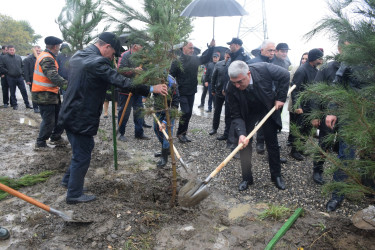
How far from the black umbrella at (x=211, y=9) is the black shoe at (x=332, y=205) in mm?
4045

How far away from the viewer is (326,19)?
2043 mm

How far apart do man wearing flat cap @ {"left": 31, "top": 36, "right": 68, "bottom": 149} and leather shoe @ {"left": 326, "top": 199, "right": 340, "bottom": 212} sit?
4.63m

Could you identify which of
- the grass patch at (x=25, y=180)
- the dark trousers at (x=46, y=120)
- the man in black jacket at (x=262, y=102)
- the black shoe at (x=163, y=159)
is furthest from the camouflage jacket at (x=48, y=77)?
the man in black jacket at (x=262, y=102)

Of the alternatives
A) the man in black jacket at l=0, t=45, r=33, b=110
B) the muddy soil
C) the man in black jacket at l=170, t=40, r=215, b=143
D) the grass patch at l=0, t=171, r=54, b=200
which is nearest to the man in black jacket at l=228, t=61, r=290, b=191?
the muddy soil

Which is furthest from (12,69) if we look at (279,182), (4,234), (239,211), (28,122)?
(279,182)

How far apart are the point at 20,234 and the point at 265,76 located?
3.62m

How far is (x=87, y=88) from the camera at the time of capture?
10.4 ft

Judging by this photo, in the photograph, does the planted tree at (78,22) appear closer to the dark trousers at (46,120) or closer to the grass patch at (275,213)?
the dark trousers at (46,120)

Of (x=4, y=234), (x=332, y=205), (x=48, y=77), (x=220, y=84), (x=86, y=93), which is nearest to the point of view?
(x=4, y=234)

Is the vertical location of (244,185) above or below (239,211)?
above

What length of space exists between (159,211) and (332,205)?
2.15 m

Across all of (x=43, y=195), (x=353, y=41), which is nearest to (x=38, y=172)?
(x=43, y=195)

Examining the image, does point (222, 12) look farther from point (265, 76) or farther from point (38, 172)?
point (38, 172)

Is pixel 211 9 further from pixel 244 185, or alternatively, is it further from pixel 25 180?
pixel 25 180
